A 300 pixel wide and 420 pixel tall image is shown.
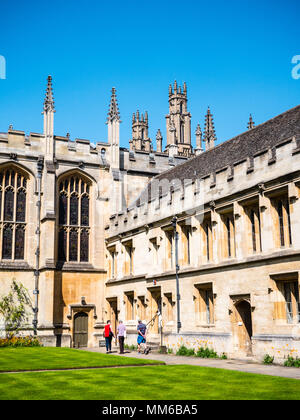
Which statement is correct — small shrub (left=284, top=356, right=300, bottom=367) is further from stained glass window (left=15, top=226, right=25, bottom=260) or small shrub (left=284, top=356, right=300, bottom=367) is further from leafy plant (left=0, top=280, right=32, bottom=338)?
stained glass window (left=15, top=226, right=25, bottom=260)

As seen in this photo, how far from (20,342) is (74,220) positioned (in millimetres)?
7710

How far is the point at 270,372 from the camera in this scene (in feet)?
41.7

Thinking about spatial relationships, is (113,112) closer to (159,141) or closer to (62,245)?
(62,245)

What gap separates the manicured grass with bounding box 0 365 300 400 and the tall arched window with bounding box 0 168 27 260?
15.8 m

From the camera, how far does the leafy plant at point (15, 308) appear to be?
85.3 feet

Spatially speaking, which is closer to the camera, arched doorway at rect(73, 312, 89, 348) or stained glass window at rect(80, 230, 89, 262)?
arched doorway at rect(73, 312, 89, 348)

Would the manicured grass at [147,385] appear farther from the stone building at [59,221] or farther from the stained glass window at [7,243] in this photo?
Answer: the stained glass window at [7,243]

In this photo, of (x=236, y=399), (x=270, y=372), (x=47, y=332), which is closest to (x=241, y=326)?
(x=270, y=372)

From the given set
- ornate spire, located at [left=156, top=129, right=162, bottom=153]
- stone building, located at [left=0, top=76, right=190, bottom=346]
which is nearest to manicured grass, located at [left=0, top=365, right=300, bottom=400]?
stone building, located at [left=0, top=76, right=190, bottom=346]

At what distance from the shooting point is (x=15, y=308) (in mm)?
26344

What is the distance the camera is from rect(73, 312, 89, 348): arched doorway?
27.6m

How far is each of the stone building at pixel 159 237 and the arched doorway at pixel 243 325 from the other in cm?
4

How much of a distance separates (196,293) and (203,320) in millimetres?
1108

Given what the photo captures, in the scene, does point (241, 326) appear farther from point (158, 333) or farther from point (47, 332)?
point (47, 332)
